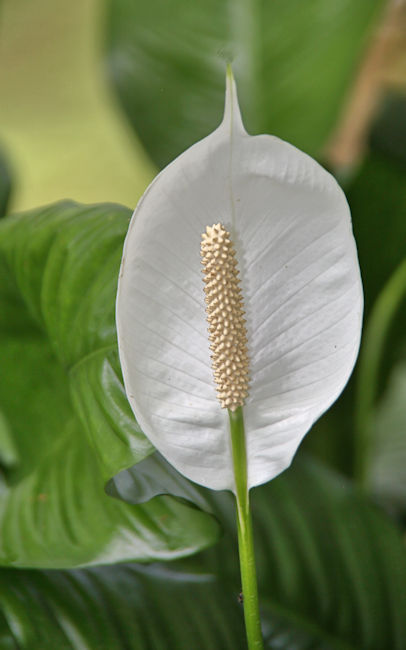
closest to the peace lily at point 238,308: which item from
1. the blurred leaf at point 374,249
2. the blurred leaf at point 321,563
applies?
the blurred leaf at point 321,563

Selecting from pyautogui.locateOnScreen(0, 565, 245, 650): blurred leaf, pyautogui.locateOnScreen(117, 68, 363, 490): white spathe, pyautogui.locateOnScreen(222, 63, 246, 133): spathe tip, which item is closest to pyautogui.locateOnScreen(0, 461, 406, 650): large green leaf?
pyautogui.locateOnScreen(0, 565, 245, 650): blurred leaf

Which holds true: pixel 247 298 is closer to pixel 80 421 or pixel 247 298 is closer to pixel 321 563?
pixel 80 421

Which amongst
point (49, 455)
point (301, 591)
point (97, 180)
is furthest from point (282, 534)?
point (97, 180)

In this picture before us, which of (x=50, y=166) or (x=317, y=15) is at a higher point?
(x=50, y=166)

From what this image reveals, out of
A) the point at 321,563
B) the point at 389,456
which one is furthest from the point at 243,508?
the point at 389,456

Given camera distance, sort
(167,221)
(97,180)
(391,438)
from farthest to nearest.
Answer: (97,180) < (391,438) < (167,221)

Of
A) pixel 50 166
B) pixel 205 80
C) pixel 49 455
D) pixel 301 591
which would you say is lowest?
pixel 301 591

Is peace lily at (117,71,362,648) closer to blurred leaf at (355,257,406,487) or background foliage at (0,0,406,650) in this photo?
background foliage at (0,0,406,650)

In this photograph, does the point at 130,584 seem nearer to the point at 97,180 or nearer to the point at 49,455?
the point at 49,455
